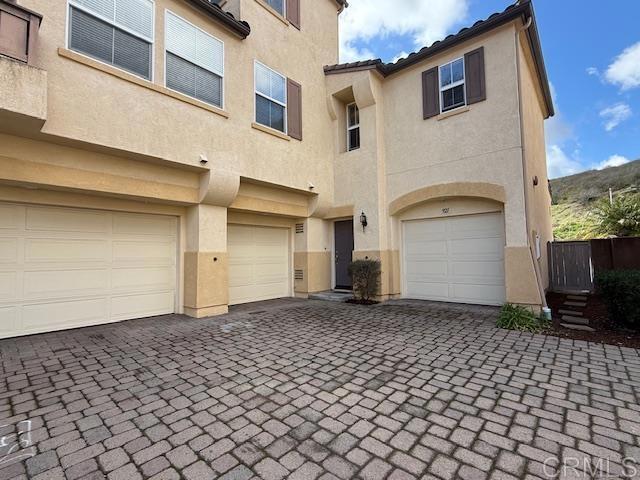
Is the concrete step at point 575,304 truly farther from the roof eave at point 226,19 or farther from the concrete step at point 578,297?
the roof eave at point 226,19

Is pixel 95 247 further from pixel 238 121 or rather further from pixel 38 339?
pixel 238 121

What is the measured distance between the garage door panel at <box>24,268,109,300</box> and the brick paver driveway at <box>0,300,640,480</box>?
33.6 inches

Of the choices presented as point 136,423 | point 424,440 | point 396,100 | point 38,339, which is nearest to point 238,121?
point 396,100

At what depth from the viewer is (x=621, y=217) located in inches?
661

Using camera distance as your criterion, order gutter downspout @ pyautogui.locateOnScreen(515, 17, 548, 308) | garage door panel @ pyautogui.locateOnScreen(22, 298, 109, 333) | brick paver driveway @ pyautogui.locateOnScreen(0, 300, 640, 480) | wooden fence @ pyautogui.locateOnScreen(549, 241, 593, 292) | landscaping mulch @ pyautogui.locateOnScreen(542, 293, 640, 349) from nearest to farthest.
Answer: brick paver driveway @ pyautogui.locateOnScreen(0, 300, 640, 480) → landscaping mulch @ pyautogui.locateOnScreen(542, 293, 640, 349) → garage door panel @ pyautogui.locateOnScreen(22, 298, 109, 333) → gutter downspout @ pyautogui.locateOnScreen(515, 17, 548, 308) → wooden fence @ pyautogui.locateOnScreen(549, 241, 593, 292)

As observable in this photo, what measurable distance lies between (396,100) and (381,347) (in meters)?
7.82

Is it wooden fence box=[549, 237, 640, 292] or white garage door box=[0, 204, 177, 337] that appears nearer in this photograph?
white garage door box=[0, 204, 177, 337]

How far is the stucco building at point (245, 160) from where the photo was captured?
5.50 meters

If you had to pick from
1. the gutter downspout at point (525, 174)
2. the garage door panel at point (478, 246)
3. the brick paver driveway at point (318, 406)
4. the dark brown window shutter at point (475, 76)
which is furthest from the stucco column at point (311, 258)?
the gutter downspout at point (525, 174)

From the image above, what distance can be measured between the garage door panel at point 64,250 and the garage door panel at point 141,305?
1053 millimetres

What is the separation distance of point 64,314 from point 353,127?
955 centimetres

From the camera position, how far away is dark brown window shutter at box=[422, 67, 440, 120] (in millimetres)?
8734

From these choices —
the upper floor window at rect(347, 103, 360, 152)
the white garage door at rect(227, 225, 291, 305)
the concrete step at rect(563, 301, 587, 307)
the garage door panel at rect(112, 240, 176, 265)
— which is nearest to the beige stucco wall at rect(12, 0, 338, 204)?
the upper floor window at rect(347, 103, 360, 152)

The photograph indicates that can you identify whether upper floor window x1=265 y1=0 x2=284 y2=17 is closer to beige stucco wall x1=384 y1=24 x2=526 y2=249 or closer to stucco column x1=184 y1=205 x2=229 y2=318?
beige stucco wall x1=384 y1=24 x2=526 y2=249
